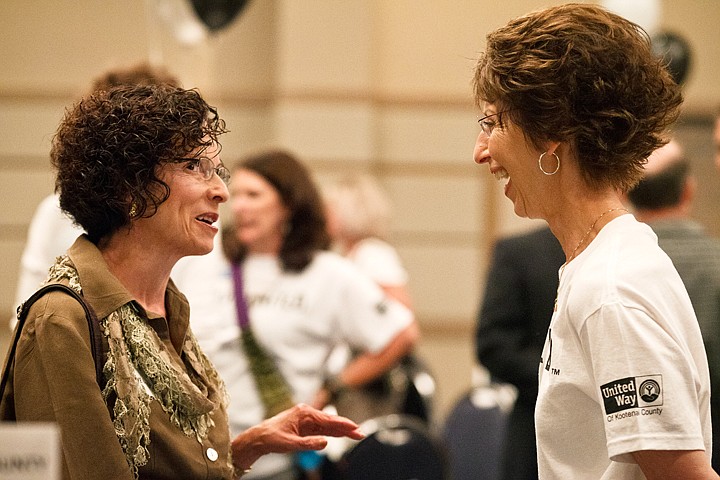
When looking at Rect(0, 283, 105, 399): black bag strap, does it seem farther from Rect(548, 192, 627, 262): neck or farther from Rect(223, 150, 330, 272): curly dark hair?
Rect(223, 150, 330, 272): curly dark hair

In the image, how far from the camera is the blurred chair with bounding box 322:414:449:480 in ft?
11.2

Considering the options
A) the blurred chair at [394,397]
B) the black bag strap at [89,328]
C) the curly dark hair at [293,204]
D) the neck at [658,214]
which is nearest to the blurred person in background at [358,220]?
the blurred chair at [394,397]

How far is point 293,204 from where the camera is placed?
3.79 meters

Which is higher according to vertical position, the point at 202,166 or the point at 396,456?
the point at 202,166

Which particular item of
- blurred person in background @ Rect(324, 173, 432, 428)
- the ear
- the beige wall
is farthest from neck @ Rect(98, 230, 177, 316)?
the beige wall

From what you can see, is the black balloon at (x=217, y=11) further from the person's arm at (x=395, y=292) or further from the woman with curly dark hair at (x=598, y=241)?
the woman with curly dark hair at (x=598, y=241)

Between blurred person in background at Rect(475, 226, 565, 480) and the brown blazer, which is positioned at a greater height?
the brown blazer

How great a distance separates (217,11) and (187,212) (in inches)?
109

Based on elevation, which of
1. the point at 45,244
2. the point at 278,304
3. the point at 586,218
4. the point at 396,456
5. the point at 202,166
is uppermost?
the point at 202,166

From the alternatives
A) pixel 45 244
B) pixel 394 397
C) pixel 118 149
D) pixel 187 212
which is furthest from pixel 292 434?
pixel 394 397

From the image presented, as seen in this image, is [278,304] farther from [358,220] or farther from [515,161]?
[358,220]

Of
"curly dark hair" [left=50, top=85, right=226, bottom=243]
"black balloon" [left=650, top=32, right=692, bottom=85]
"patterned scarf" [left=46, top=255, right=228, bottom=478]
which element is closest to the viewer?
"patterned scarf" [left=46, top=255, right=228, bottom=478]

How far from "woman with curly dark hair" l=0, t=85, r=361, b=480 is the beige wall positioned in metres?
4.87

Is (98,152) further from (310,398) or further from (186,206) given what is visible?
(310,398)
